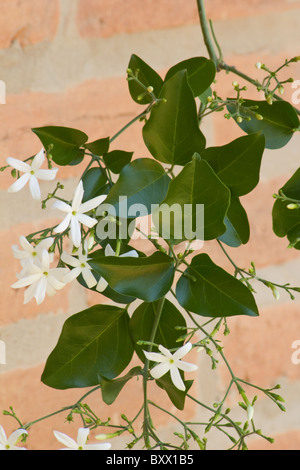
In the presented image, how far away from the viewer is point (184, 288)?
0.30m

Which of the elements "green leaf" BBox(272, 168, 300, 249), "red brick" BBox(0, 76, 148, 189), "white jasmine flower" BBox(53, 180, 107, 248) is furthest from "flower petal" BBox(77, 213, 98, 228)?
"red brick" BBox(0, 76, 148, 189)

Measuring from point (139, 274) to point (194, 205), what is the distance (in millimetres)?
41

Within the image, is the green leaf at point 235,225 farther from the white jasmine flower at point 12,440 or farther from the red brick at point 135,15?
the red brick at point 135,15

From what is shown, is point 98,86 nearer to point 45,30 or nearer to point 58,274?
point 45,30

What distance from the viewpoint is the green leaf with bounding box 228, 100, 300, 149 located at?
35 cm

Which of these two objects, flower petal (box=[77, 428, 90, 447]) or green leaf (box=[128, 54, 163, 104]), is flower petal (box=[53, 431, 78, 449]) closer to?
flower petal (box=[77, 428, 90, 447])

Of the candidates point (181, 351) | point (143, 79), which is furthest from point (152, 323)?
point (143, 79)

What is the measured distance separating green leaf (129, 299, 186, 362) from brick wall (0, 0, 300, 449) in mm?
249

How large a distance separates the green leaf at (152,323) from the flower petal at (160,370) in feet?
0.10

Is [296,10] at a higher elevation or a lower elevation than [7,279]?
higher

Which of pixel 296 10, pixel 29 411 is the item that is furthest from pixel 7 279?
pixel 296 10

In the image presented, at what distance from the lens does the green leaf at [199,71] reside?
0.34 m

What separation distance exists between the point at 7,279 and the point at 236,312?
0.33 meters
